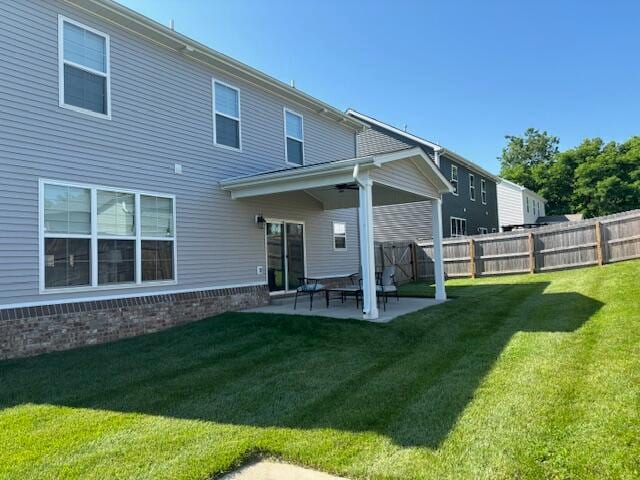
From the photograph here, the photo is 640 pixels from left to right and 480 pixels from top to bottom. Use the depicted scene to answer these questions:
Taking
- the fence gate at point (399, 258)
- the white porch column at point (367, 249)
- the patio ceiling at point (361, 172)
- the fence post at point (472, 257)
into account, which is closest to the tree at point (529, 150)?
the fence gate at point (399, 258)

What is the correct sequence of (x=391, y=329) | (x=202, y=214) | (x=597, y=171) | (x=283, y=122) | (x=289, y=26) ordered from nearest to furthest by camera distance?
(x=391, y=329), (x=202, y=214), (x=283, y=122), (x=289, y=26), (x=597, y=171)

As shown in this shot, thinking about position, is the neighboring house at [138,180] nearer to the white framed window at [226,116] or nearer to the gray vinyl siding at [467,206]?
the white framed window at [226,116]

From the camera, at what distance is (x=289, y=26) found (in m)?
13.8

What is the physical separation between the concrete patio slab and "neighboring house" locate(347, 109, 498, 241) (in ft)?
29.2

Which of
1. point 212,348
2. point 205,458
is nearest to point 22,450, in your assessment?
point 205,458

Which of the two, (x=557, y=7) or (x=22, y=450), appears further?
(x=557, y=7)

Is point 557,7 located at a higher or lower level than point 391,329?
higher

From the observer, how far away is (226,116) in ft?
33.3

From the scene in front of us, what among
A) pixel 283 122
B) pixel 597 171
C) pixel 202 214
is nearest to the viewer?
pixel 202 214

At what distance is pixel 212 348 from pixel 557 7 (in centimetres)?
1540

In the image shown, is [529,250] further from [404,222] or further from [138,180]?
[138,180]

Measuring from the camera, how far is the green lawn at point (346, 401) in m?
3.10

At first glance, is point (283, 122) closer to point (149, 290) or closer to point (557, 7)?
point (149, 290)

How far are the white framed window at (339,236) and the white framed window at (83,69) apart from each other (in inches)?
299
